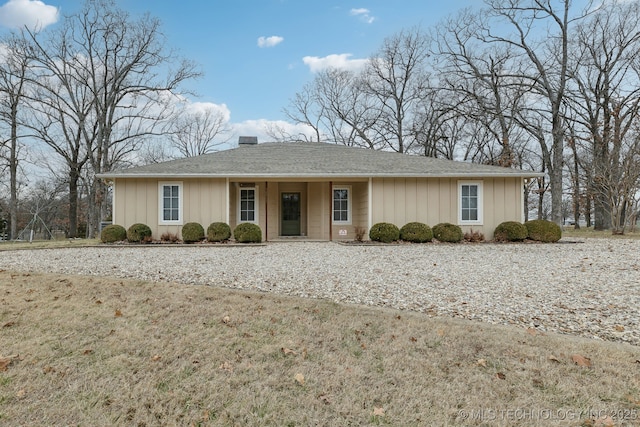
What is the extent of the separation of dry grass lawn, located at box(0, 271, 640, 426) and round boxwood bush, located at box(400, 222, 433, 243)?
816 centimetres

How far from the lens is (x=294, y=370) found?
294cm

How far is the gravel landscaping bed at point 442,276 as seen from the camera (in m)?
4.30

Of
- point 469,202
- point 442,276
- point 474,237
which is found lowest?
point 442,276

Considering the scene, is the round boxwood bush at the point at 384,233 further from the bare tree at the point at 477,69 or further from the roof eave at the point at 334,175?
the bare tree at the point at 477,69

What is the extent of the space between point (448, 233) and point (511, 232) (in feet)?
6.77

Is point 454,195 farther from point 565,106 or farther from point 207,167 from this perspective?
point 565,106

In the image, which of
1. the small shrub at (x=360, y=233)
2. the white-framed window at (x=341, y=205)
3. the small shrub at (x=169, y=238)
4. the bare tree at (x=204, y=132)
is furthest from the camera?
the bare tree at (x=204, y=132)

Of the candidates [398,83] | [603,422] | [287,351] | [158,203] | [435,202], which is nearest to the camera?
[603,422]

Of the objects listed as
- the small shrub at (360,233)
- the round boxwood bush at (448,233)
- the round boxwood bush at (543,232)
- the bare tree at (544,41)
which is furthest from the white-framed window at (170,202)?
the bare tree at (544,41)

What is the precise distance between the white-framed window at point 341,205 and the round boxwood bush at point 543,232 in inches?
243

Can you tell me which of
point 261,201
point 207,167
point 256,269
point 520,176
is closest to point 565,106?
point 520,176

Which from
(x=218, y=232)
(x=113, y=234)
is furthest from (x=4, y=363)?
(x=113, y=234)

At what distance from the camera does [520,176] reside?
13.0 m

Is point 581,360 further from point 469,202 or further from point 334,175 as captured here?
point 469,202
